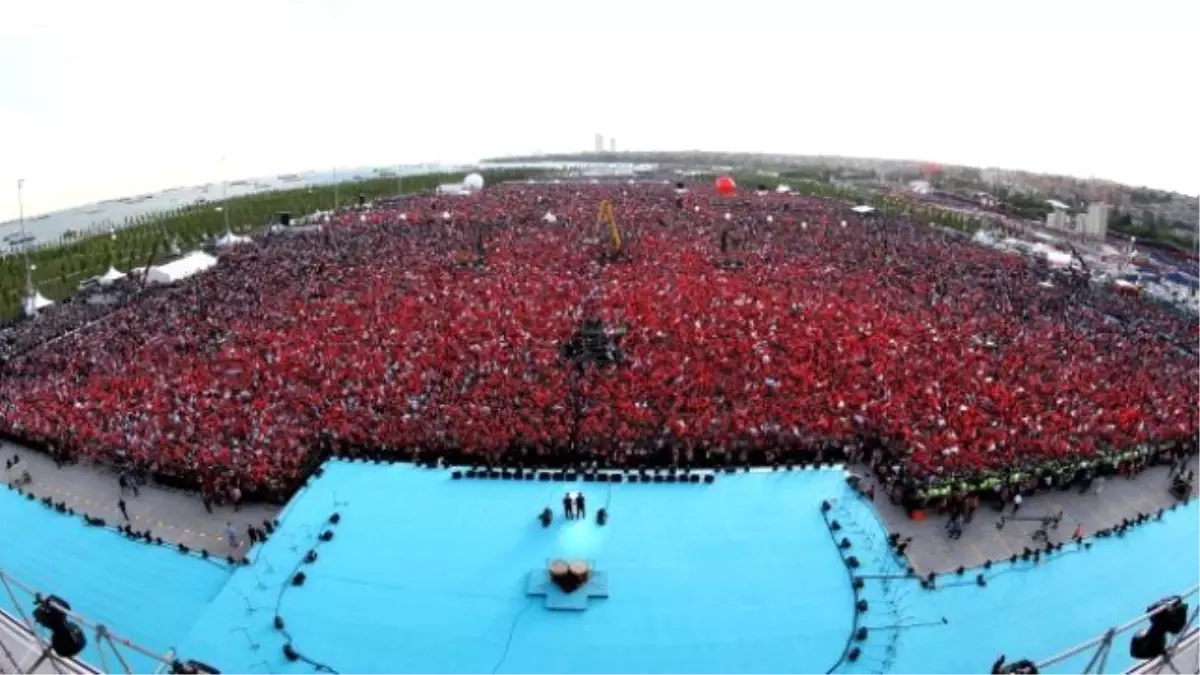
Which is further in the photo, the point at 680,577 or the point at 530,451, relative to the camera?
the point at 530,451

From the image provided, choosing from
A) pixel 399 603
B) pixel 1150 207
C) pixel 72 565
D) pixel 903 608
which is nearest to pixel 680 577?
pixel 903 608

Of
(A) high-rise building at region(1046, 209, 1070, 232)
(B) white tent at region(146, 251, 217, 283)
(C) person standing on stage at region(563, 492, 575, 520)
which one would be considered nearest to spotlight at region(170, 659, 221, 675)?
(C) person standing on stage at region(563, 492, 575, 520)

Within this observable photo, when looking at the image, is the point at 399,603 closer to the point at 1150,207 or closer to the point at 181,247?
the point at 181,247

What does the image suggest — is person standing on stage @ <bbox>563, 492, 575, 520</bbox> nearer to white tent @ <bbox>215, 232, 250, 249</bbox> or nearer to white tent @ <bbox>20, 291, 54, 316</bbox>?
white tent @ <bbox>20, 291, 54, 316</bbox>

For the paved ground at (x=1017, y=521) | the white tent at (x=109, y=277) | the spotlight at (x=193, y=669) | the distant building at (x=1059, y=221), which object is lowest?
the paved ground at (x=1017, y=521)

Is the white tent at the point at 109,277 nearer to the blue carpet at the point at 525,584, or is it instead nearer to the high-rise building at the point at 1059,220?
the blue carpet at the point at 525,584

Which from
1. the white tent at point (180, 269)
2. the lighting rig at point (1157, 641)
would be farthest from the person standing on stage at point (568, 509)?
the white tent at point (180, 269)
